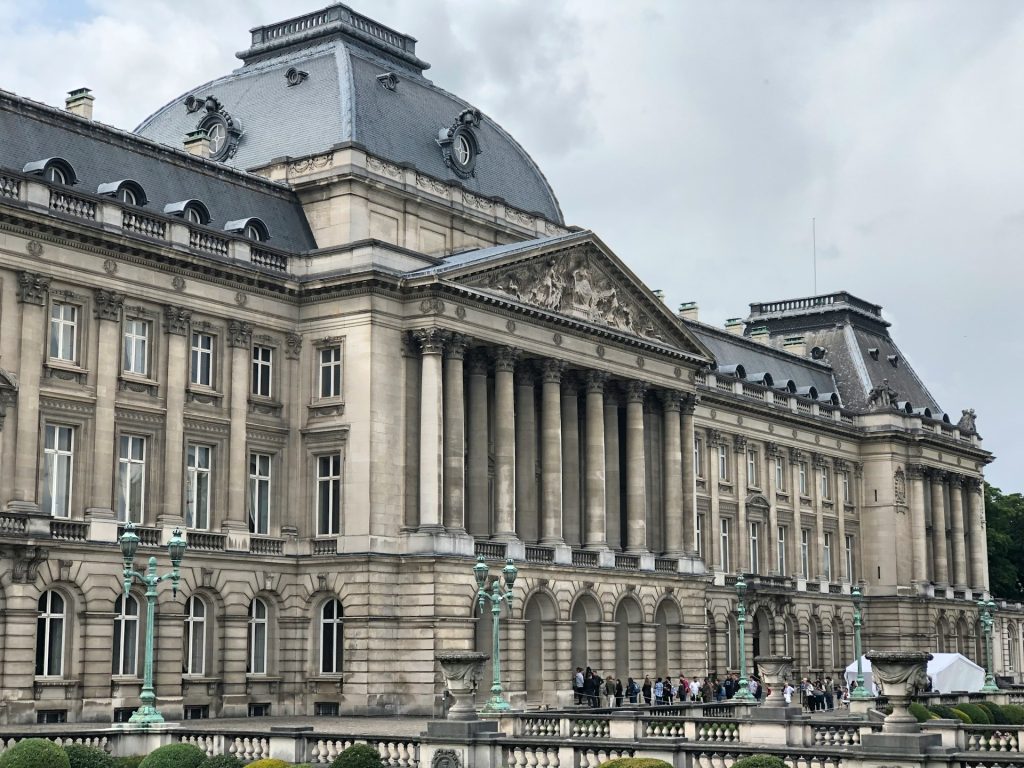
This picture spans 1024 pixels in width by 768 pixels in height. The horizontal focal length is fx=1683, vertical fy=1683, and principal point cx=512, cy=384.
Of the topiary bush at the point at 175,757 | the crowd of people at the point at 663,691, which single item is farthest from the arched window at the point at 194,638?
the topiary bush at the point at 175,757

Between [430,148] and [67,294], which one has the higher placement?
[430,148]

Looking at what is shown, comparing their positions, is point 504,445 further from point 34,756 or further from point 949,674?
point 34,756

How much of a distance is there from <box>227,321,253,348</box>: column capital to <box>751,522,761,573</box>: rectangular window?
42.8 m

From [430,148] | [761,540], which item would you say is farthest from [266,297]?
[761,540]

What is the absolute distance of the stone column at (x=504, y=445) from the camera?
221 feet

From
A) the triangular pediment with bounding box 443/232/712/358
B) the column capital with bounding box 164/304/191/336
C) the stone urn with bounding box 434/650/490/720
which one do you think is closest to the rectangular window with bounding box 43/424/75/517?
the column capital with bounding box 164/304/191/336

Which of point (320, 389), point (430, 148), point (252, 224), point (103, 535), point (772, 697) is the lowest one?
point (772, 697)

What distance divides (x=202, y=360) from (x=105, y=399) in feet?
17.6

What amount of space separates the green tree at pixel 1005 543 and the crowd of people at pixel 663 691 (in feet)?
174

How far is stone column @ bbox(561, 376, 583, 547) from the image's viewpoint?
72875mm

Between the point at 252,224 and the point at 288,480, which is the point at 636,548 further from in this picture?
the point at 252,224

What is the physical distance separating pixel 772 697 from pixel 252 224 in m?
27.5

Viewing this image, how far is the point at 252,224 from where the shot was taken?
64688mm

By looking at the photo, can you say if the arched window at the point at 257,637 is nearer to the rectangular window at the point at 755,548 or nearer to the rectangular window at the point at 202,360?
the rectangular window at the point at 202,360
